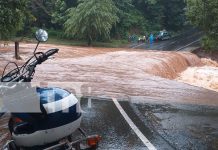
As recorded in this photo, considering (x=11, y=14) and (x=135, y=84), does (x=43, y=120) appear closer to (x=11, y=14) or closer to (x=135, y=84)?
(x=11, y=14)

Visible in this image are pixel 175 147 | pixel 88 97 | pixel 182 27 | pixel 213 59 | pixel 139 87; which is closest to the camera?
pixel 175 147

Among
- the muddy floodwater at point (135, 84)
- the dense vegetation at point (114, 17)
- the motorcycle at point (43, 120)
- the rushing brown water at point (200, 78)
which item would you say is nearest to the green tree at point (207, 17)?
the dense vegetation at point (114, 17)

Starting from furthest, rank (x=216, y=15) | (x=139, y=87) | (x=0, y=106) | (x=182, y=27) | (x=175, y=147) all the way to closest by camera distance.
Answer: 1. (x=182, y=27)
2. (x=216, y=15)
3. (x=139, y=87)
4. (x=175, y=147)
5. (x=0, y=106)

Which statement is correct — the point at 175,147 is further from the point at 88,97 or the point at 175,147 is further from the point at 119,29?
the point at 119,29

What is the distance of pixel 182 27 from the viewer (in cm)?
6159

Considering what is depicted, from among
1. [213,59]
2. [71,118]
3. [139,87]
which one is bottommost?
[213,59]

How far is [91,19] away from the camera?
145 ft

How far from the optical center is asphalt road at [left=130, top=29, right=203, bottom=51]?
45.5m

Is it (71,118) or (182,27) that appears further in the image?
(182,27)

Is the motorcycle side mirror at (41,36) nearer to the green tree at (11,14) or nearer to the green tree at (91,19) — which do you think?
the green tree at (11,14)

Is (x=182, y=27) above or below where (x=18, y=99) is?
below

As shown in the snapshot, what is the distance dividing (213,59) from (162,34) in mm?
13032

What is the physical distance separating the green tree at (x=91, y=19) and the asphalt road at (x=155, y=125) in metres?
33.5

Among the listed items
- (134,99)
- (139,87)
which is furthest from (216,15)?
(134,99)
